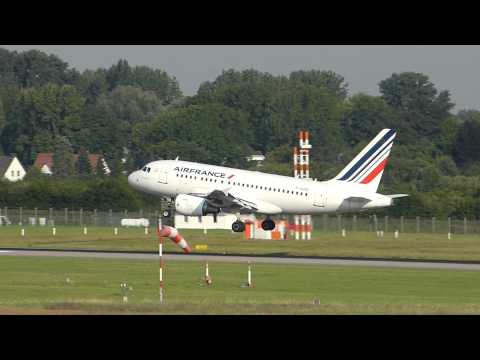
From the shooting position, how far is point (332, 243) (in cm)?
8081

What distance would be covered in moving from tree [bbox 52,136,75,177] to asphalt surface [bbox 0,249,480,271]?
107 meters

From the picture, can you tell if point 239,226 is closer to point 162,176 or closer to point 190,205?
point 190,205

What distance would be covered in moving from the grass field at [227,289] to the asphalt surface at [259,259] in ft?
8.12

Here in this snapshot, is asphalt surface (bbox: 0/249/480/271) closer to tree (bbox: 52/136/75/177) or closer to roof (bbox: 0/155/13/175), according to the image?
tree (bbox: 52/136/75/177)

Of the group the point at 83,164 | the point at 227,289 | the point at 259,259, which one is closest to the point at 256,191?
the point at 259,259

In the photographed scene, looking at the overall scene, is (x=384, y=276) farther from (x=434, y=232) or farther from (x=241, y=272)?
(x=434, y=232)

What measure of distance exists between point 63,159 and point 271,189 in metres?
112

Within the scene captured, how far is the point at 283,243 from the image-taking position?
79.8m

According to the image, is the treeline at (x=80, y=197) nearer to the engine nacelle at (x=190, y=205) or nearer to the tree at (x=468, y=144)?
the engine nacelle at (x=190, y=205)

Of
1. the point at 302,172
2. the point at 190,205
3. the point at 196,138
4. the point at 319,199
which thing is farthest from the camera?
the point at 196,138

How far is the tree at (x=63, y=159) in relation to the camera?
588 ft

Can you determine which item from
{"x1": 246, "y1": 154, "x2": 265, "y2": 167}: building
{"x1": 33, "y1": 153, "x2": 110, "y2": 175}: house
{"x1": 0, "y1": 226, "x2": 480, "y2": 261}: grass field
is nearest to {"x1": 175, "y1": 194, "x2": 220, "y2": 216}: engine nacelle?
{"x1": 0, "y1": 226, "x2": 480, "y2": 261}: grass field

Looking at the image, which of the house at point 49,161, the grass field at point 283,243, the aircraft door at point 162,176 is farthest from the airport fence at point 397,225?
the house at point 49,161
